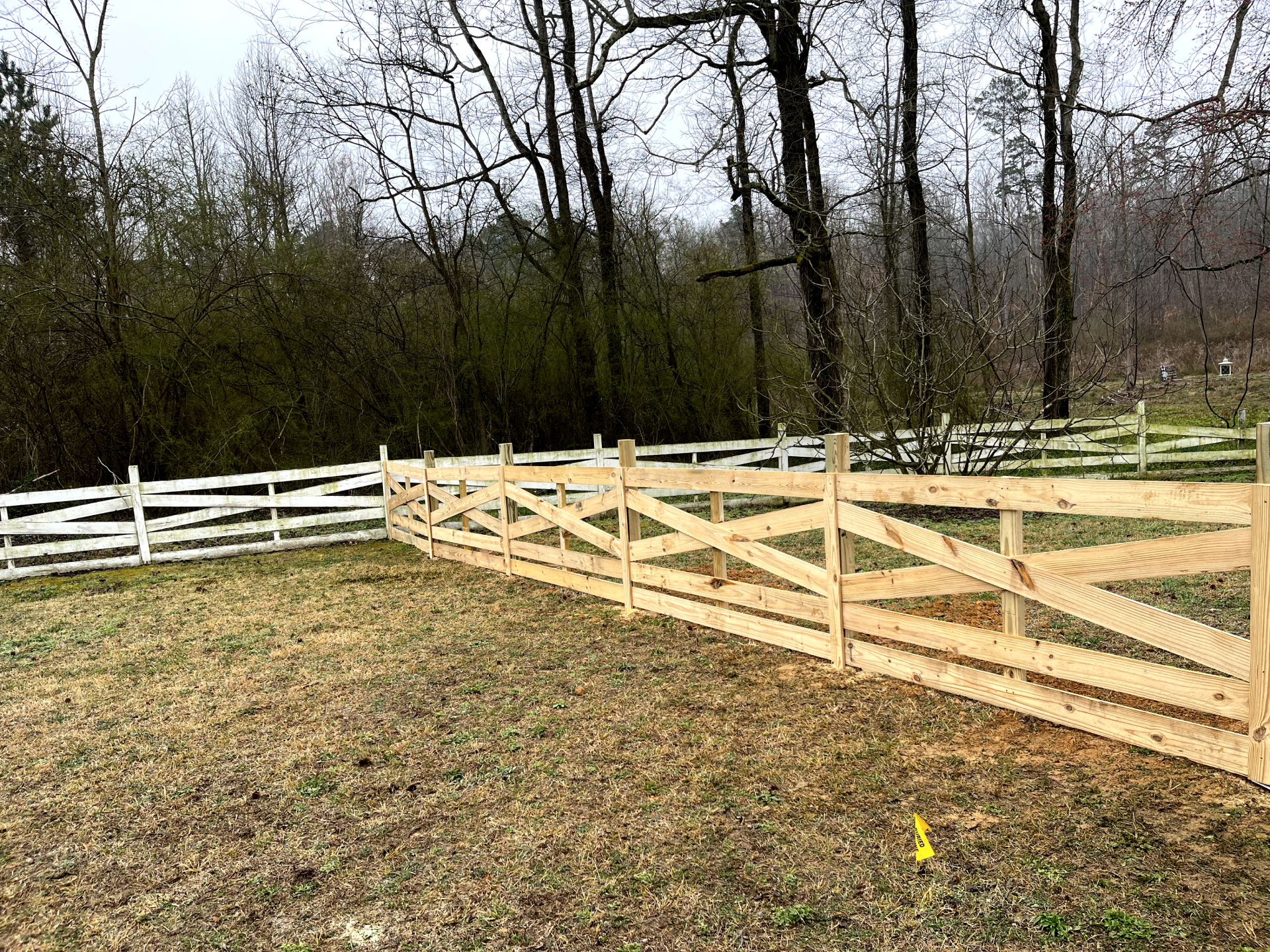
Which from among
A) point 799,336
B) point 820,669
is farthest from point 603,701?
point 799,336

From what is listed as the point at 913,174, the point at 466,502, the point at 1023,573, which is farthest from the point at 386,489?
the point at 913,174

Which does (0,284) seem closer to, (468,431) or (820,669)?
(468,431)

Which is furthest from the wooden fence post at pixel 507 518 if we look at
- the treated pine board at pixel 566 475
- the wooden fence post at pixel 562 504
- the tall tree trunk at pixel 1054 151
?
the tall tree trunk at pixel 1054 151

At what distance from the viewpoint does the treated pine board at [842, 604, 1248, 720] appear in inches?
124

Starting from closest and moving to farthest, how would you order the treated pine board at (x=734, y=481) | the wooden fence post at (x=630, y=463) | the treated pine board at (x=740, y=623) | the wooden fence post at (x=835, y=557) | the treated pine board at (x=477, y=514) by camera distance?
the wooden fence post at (x=835, y=557), the treated pine board at (x=734, y=481), the treated pine board at (x=740, y=623), the wooden fence post at (x=630, y=463), the treated pine board at (x=477, y=514)

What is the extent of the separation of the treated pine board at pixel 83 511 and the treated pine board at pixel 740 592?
303 inches

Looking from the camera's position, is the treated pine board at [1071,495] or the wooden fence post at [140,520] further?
the wooden fence post at [140,520]

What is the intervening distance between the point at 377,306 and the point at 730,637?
11.7m

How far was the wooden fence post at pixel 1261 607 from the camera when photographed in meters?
2.95

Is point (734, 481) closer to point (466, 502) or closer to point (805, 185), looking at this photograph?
point (466, 502)

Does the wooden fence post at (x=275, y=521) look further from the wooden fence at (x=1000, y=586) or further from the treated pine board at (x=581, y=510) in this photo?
the wooden fence at (x=1000, y=586)

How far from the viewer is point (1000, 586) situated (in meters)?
3.89

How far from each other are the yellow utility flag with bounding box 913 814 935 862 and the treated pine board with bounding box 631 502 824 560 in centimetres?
188

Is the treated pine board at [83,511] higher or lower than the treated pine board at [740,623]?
higher
